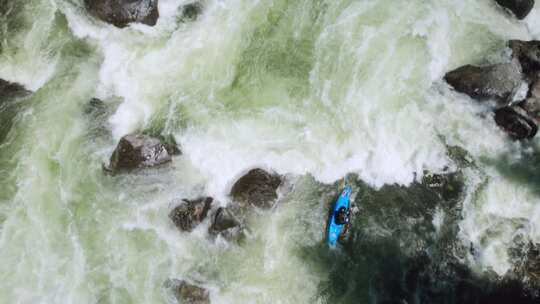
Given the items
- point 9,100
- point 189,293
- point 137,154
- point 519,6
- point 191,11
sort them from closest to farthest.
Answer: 1. point 189,293
2. point 137,154
3. point 9,100
4. point 191,11
5. point 519,6

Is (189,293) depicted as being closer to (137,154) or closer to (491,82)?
(137,154)

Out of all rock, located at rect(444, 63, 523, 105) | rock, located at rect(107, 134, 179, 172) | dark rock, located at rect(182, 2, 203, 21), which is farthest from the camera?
dark rock, located at rect(182, 2, 203, 21)

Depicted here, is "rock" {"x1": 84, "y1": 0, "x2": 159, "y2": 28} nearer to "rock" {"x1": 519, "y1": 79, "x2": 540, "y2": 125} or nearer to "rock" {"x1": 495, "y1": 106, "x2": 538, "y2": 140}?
"rock" {"x1": 495, "y1": 106, "x2": 538, "y2": 140}

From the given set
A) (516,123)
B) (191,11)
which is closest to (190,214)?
(191,11)

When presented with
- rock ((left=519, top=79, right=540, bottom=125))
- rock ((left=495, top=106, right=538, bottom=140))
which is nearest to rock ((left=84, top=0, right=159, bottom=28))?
rock ((left=495, top=106, right=538, bottom=140))

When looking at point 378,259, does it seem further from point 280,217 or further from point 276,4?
point 276,4

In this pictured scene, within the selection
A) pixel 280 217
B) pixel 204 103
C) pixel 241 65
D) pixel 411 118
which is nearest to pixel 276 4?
pixel 241 65

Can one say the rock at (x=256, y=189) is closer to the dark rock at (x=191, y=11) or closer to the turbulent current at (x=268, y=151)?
the turbulent current at (x=268, y=151)
